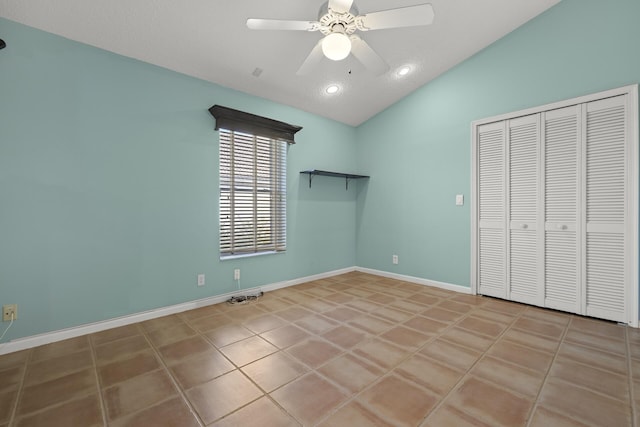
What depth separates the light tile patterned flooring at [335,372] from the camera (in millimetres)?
1498

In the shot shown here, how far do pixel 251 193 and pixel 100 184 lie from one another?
5.03 feet

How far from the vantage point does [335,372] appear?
1895mm

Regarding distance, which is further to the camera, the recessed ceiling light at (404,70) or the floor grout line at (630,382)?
the recessed ceiling light at (404,70)

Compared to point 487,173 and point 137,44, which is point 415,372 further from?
point 137,44

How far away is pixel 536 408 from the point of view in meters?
1.54

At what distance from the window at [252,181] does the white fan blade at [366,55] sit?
1603 millimetres

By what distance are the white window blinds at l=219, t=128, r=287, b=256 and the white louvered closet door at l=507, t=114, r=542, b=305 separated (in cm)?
285

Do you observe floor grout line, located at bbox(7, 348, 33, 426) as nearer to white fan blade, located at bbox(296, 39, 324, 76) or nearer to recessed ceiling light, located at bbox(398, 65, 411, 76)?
white fan blade, located at bbox(296, 39, 324, 76)

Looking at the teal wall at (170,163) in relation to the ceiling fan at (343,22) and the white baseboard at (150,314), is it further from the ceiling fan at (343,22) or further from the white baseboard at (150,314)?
the ceiling fan at (343,22)

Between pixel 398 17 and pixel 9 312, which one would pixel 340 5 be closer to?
pixel 398 17

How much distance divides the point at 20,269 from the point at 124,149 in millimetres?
1242

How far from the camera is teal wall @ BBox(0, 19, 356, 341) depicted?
218cm

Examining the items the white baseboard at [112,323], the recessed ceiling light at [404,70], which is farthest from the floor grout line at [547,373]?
the recessed ceiling light at [404,70]

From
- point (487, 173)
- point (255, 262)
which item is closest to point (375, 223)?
point (487, 173)
